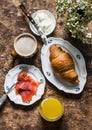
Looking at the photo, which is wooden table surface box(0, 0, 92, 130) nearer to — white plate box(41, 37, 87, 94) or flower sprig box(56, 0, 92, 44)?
white plate box(41, 37, 87, 94)

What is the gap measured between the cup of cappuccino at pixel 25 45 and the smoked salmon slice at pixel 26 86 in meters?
0.08

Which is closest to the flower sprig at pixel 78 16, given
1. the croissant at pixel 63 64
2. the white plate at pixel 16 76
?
the croissant at pixel 63 64

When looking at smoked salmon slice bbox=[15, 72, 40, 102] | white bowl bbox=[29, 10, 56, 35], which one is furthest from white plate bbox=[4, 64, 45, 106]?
white bowl bbox=[29, 10, 56, 35]

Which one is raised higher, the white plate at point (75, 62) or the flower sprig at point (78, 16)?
the flower sprig at point (78, 16)

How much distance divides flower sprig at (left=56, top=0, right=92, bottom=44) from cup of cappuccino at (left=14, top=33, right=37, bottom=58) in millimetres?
163

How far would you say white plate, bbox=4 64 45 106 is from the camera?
5.35ft

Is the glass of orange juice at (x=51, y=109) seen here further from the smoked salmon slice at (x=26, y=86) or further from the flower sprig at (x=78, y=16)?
the flower sprig at (x=78, y=16)

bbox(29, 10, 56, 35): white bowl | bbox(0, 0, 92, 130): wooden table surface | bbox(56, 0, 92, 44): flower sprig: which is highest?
bbox(56, 0, 92, 44): flower sprig

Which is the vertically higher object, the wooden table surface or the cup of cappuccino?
the cup of cappuccino

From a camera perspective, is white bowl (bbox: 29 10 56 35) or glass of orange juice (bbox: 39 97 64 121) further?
white bowl (bbox: 29 10 56 35)

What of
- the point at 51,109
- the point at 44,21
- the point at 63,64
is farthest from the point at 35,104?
the point at 44,21

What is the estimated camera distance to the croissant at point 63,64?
161 centimetres

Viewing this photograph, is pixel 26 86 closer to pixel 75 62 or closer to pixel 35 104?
pixel 35 104

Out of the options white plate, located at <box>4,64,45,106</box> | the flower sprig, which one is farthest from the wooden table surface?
the flower sprig
